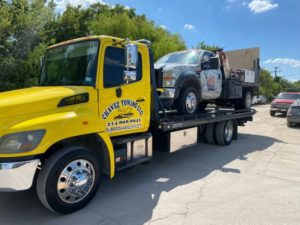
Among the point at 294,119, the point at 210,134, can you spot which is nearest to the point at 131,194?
the point at 210,134

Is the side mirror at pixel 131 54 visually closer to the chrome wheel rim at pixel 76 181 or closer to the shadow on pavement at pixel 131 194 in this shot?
the chrome wheel rim at pixel 76 181

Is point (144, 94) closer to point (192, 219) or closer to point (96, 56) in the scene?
point (96, 56)

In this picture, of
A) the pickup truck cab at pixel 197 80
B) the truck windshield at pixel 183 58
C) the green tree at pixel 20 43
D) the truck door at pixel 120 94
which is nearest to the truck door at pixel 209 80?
the pickup truck cab at pixel 197 80

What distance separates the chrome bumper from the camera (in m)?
3.16

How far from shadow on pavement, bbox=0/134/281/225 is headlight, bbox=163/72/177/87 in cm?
183

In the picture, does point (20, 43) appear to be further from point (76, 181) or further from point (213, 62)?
point (76, 181)

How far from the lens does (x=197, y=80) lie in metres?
6.66

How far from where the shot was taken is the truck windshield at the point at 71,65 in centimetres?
408

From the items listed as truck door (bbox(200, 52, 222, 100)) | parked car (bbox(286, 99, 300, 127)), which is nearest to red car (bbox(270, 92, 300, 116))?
parked car (bbox(286, 99, 300, 127))

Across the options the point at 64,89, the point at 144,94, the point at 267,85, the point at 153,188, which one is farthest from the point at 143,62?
the point at 267,85

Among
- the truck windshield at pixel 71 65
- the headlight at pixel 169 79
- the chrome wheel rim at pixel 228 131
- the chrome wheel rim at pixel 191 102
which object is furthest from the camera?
the chrome wheel rim at pixel 228 131

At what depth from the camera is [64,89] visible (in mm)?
3957

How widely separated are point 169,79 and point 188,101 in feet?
2.50

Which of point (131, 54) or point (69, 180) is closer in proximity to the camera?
point (69, 180)
